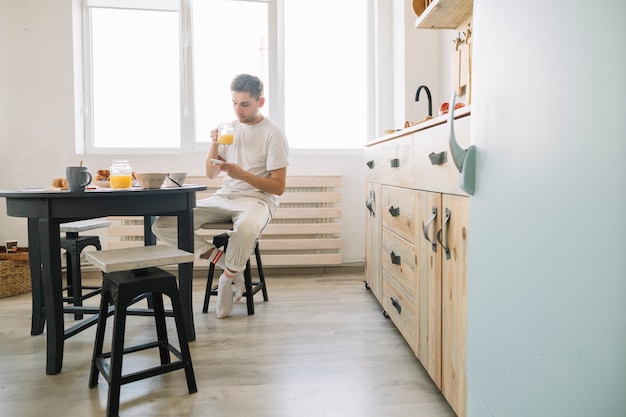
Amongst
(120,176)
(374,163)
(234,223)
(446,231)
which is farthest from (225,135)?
(446,231)

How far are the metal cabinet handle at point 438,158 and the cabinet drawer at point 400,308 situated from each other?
0.60 metres

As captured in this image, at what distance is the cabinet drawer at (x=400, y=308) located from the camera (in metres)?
1.85

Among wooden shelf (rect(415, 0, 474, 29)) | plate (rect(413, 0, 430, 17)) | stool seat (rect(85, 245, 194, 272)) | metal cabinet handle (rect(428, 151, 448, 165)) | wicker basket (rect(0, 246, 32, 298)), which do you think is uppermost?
plate (rect(413, 0, 430, 17))

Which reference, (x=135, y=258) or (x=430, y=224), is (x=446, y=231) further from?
(x=135, y=258)

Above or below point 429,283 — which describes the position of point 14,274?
below

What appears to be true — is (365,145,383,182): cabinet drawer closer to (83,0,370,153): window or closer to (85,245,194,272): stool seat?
(83,0,370,153): window

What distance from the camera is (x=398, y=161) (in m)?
2.07

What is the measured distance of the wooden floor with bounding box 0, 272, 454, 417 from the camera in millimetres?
1536

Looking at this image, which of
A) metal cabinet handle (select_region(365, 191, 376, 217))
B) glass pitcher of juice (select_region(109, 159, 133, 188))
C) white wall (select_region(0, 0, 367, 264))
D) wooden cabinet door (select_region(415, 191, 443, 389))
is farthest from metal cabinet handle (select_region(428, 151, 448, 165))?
white wall (select_region(0, 0, 367, 264))

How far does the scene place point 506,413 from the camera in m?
0.55

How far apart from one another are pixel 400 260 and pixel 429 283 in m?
0.41

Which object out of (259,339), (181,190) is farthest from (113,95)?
(259,339)

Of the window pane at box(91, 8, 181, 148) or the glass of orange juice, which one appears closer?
the glass of orange juice

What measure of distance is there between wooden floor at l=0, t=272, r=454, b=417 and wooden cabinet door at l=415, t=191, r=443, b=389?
12 centimetres
